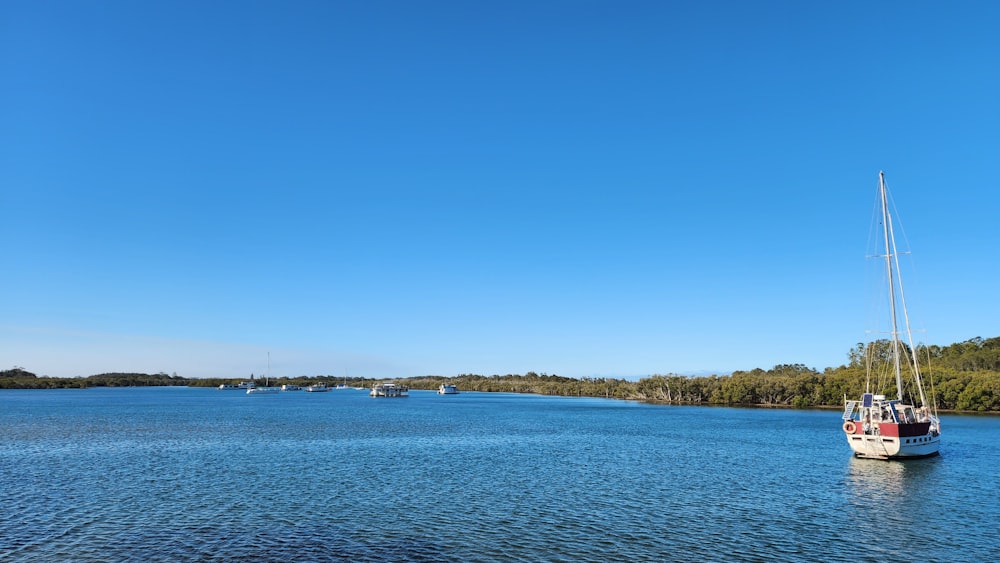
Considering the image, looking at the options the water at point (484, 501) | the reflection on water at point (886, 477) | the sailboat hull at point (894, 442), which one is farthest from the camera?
the sailboat hull at point (894, 442)

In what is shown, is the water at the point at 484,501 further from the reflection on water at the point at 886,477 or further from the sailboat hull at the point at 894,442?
the sailboat hull at the point at 894,442

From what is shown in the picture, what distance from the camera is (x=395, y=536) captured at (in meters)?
28.9

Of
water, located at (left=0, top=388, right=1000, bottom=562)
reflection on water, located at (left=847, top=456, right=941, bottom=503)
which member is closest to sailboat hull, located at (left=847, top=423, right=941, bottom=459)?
reflection on water, located at (left=847, top=456, right=941, bottom=503)

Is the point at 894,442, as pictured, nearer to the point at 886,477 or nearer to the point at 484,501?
the point at 886,477

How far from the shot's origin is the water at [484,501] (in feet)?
88.9

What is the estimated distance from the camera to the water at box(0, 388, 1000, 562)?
27.1m

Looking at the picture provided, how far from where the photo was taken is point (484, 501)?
37.3 meters

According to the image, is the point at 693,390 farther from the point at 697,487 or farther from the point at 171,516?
the point at 171,516

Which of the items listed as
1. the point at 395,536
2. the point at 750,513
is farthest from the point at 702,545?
the point at 395,536

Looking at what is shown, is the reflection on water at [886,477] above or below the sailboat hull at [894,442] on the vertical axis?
below

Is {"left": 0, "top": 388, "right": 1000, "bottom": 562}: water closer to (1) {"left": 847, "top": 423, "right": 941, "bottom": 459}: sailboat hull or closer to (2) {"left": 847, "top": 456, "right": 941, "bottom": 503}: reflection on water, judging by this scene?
(2) {"left": 847, "top": 456, "right": 941, "bottom": 503}: reflection on water

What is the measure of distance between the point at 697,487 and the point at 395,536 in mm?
23805

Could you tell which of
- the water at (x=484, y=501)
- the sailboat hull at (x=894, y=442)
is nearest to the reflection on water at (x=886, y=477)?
the water at (x=484, y=501)

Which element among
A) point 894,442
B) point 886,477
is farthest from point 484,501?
point 894,442
